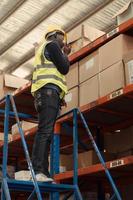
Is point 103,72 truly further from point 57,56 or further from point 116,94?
point 57,56

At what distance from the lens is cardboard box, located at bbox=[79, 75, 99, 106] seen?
536cm

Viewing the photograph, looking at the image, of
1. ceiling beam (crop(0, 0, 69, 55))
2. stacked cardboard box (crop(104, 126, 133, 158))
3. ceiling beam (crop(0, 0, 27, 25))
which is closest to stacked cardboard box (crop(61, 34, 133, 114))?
stacked cardboard box (crop(104, 126, 133, 158))

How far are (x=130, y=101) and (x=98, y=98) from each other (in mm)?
402

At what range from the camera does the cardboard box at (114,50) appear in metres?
5.08

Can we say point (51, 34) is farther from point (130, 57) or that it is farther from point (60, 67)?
point (130, 57)

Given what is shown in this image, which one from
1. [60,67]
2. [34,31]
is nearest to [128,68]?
[60,67]

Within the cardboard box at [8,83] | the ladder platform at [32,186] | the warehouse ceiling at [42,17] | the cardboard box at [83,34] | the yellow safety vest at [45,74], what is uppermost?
the warehouse ceiling at [42,17]

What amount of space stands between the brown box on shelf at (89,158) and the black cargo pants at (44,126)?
1.27 meters

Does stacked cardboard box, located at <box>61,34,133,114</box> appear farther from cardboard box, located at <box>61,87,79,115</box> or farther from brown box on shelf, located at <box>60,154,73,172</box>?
brown box on shelf, located at <box>60,154,73,172</box>

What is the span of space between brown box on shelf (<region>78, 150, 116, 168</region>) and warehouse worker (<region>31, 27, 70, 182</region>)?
1204 mm

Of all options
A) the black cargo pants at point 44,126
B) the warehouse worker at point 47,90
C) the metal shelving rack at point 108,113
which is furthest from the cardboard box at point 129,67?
the black cargo pants at point 44,126

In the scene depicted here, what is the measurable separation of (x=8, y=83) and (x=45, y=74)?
2748mm

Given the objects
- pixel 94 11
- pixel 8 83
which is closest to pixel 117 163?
pixel 8 83

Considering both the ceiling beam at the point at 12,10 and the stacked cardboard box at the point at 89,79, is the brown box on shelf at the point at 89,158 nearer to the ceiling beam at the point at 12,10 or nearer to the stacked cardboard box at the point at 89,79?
the stacked cardboard box at the point at 89,79
